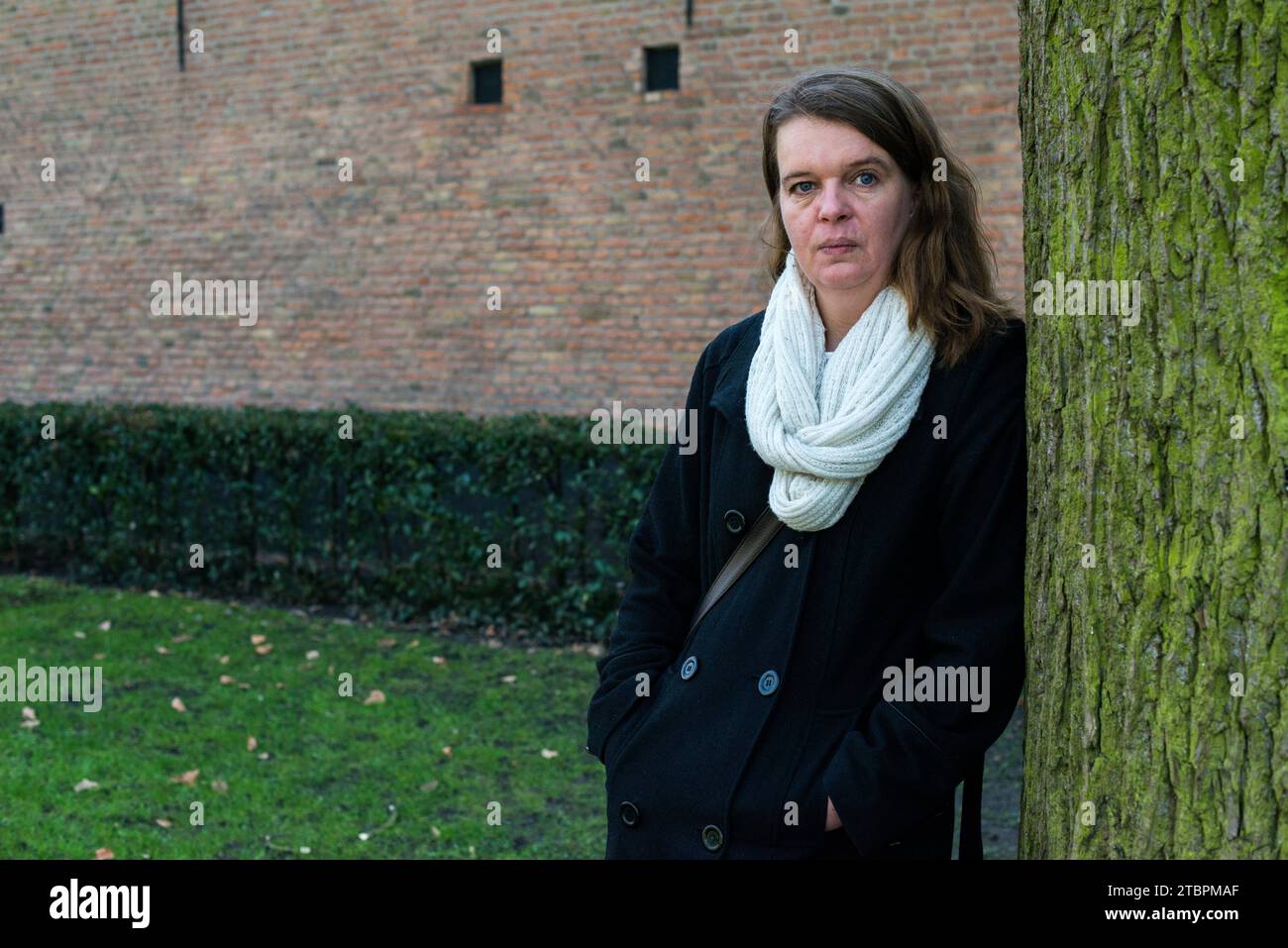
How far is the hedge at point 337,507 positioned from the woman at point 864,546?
18.0ft

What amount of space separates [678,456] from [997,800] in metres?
3.77

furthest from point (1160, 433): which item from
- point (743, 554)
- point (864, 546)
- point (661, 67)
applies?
point (661, 67)

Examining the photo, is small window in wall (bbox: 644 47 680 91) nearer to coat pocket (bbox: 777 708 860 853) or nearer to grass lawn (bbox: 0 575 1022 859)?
grass lawn (bbox: 0 575 1022 859)

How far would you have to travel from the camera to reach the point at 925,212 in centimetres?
219

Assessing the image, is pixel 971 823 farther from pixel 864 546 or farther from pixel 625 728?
pixel 625 728

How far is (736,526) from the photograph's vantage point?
2281 millimetres

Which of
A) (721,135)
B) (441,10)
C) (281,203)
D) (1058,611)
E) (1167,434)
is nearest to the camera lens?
(1167,434)

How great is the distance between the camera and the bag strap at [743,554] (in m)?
2.25

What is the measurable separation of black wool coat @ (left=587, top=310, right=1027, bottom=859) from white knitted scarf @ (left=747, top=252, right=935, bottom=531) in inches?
2.0

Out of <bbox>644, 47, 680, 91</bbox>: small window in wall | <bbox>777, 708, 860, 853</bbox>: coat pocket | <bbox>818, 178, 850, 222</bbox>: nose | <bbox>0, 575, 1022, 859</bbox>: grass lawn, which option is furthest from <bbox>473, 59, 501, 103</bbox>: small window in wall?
<bbox>777, 708, 860, 853</bbox>: coat pocket

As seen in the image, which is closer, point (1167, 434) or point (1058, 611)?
point (1167, 434)

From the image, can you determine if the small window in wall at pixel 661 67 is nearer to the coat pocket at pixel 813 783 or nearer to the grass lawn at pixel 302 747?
the grass lawn at pixel 302 747

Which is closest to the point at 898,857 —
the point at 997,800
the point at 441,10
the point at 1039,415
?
the point at 1039,415

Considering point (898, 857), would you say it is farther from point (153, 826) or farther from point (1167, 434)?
point (153, 826)
